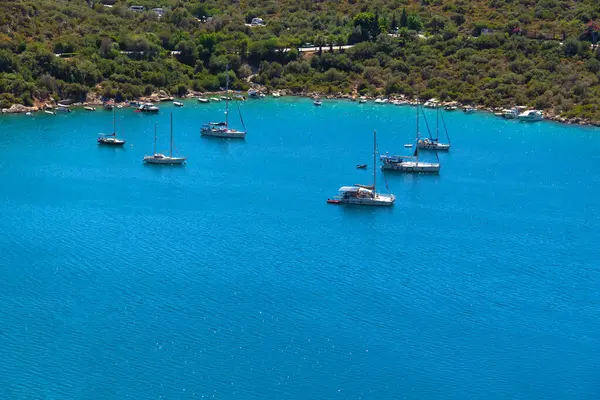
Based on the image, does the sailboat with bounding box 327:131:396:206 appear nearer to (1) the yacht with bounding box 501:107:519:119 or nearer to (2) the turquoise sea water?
(2) the turquoise sea water

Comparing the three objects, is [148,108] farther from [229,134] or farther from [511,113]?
[511,113]

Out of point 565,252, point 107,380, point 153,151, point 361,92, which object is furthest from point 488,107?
point 107,380

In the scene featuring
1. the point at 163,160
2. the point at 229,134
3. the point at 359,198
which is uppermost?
the point at 229,134

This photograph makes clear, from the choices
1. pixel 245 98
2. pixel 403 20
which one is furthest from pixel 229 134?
pixel 403 20

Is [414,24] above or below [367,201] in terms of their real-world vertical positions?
above

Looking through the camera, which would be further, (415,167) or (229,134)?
(229,134)
